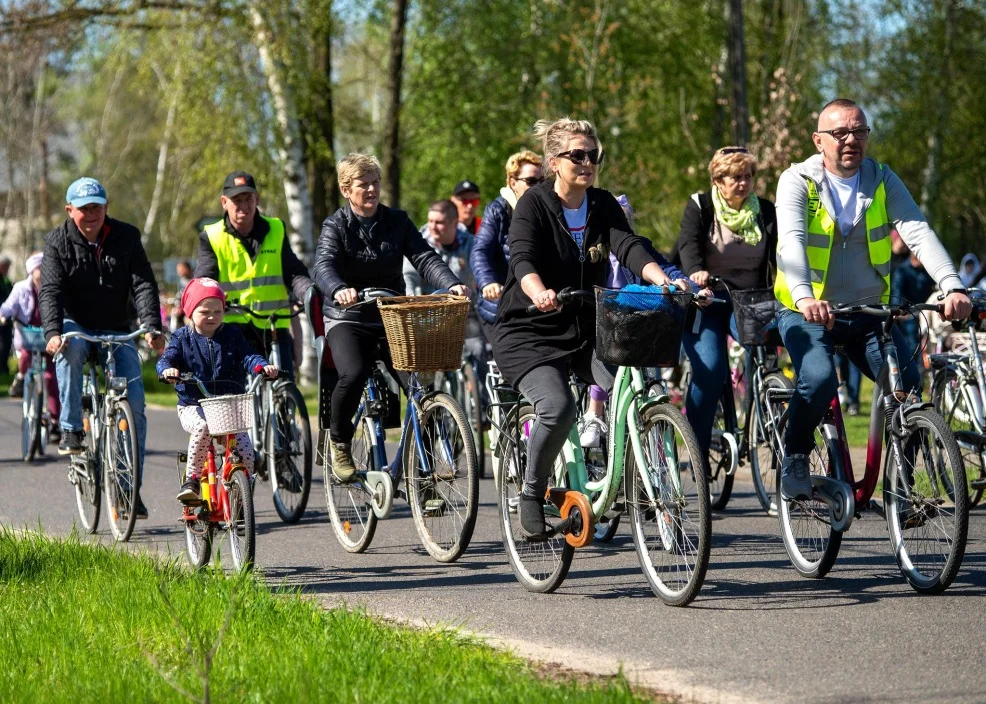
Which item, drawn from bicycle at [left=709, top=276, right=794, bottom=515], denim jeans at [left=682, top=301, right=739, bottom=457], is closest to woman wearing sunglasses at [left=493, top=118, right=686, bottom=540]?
bicycle at [left=709, top=276, right=794, bottom=515]

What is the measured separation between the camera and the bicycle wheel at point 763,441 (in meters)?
8.34

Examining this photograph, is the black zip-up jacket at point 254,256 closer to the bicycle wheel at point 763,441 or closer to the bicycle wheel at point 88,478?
the bicycle wheel at point 88,478

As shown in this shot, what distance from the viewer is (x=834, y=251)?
6629mm

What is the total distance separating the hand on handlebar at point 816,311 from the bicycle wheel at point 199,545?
2.98m

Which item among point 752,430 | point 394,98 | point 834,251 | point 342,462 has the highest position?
point 394,98

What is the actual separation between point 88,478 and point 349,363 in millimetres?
2136

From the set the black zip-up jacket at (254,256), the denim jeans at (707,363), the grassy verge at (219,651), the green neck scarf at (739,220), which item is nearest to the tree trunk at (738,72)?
the black zip-up jacket at (254,256)

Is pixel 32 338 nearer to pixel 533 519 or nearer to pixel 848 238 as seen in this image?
pixel 533 519

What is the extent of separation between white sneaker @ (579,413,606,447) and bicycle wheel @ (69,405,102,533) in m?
3.42

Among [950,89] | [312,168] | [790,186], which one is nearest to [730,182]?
[790,186]

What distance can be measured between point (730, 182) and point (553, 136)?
241 centimetres

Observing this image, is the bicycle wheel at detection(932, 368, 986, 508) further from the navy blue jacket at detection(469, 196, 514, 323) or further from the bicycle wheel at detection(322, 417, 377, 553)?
the bicycle wheel at detection(322, 417, 377, 553)

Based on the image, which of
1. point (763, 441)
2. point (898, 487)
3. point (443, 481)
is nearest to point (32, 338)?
point (443, 481)

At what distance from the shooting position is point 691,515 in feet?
19.2
